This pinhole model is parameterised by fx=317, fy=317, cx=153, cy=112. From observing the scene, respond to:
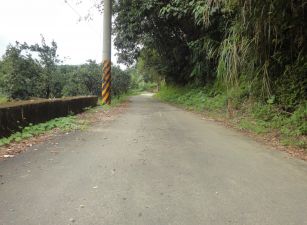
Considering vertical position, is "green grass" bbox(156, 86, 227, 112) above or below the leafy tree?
below

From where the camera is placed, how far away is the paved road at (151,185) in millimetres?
3027

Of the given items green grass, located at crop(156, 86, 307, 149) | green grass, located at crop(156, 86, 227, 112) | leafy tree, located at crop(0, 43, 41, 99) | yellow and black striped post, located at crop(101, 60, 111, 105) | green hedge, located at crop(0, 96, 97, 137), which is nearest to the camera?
green hedge, located at crop(0, 96, 97, 137)

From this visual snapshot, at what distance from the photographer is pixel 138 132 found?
25.6ft

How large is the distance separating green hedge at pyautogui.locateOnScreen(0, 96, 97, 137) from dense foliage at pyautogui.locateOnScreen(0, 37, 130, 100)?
5.84m

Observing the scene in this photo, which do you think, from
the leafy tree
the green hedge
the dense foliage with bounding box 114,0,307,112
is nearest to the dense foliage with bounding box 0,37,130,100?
the leafy tree

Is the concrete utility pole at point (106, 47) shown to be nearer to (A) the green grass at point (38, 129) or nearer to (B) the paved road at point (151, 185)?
(A) the green grass at point (38, 129)

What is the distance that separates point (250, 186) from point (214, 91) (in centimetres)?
1304

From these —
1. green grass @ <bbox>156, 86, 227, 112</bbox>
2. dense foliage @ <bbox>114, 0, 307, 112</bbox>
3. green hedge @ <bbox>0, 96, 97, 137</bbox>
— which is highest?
dense foliage @ <bbox>114, 0, 307, 112</bbox>

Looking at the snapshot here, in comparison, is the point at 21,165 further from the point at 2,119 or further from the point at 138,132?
the point at 138,132

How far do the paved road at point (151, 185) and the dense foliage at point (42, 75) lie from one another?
11259 mm

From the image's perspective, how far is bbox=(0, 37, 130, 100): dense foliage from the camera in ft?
52.1

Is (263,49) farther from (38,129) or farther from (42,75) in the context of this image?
(42,75)

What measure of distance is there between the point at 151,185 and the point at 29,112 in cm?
499

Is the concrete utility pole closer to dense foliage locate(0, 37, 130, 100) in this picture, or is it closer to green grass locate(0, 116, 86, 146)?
dense foliage locate(0, 37, 130, 100)
